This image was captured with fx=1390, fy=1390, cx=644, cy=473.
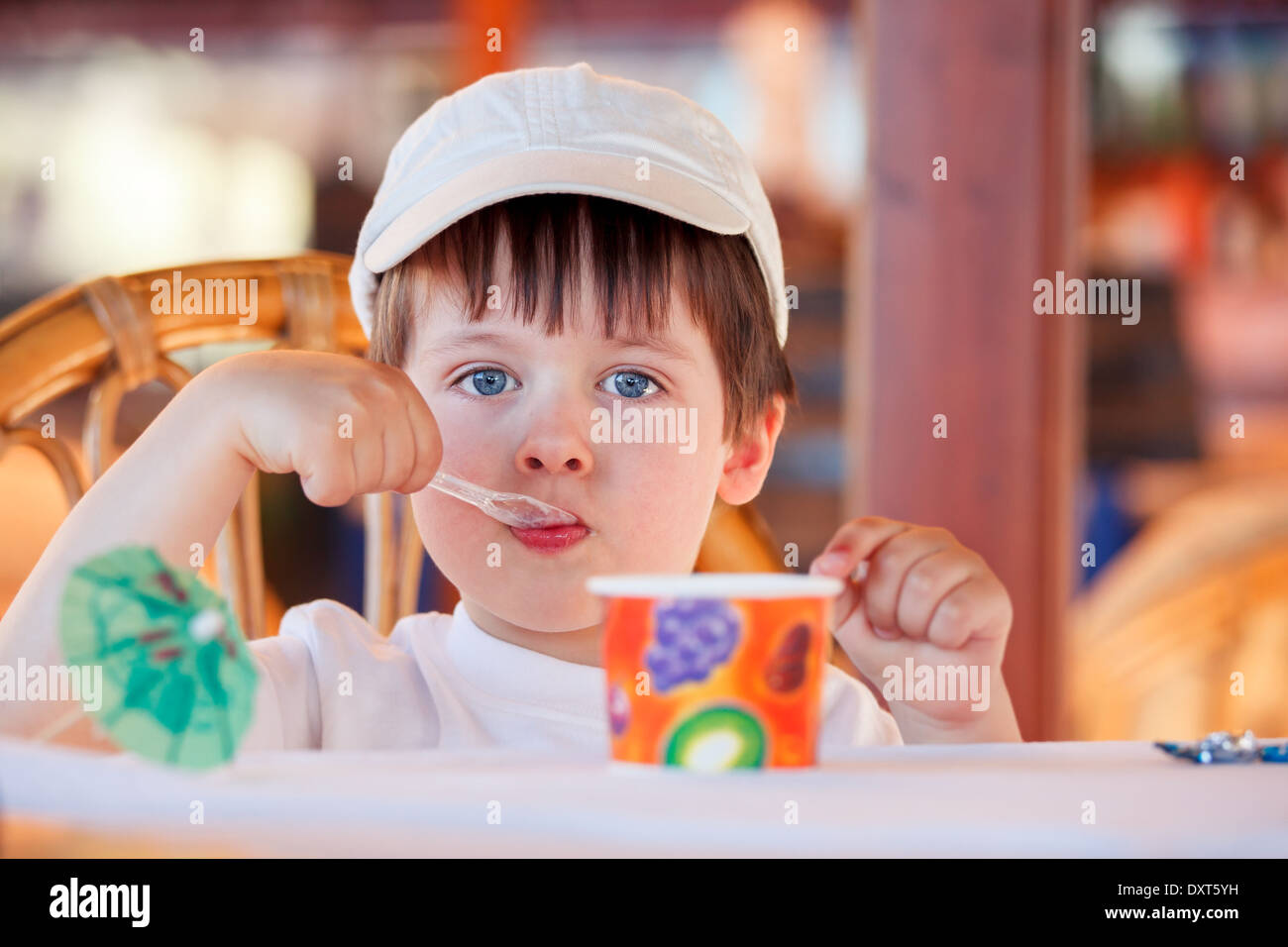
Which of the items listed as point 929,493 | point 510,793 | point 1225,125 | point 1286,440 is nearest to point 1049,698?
point 929,493

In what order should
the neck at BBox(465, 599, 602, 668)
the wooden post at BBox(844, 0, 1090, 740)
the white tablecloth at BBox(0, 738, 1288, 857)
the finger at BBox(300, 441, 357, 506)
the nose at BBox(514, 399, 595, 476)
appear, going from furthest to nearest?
the wooden post at BBox(844, 0, 1090, 740), the neck at BBox(465, 599, 602, 668), the nose at BBox(514, 399, 595, 476), the finger at BBox(300, 441, 357, 506), the white tablecloth at BBox(0, 738, 1288, 857)

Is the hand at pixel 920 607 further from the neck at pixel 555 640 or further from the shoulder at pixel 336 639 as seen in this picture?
the shoulder at pixel 336 639

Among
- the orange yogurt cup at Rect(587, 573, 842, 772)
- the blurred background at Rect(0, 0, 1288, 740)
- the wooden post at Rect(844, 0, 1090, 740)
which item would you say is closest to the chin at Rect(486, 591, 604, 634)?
the orange yogurt cup at Rect(587, 573, 842, 772)

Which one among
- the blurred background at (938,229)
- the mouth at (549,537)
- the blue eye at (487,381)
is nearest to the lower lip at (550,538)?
the mouth at (549,537)

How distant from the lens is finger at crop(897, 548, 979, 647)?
3.19 feet

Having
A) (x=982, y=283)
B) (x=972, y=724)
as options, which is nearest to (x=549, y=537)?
(x=972, y=724)

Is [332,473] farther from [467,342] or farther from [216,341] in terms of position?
[216,341]

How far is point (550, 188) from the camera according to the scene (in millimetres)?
980

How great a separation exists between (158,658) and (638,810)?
0.63ft

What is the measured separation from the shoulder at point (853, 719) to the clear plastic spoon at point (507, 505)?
27cm

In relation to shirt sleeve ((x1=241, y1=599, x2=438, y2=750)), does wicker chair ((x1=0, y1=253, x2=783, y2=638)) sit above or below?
above

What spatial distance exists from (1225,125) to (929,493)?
267cm

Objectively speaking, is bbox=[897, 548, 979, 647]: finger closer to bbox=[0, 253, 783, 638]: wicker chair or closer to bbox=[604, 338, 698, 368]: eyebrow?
bbox=[604, 338, 698, 368]: eyebrow

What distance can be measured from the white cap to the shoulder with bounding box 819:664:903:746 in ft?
1.21
